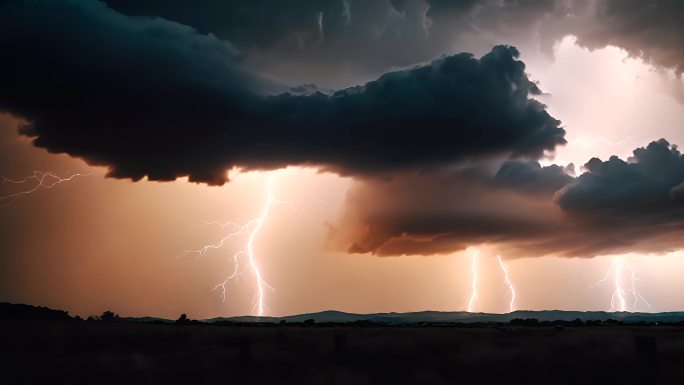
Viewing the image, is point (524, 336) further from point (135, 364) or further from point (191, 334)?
point (135, 364)

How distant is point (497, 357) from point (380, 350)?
340 inches

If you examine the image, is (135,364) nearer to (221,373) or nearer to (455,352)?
(221,373)

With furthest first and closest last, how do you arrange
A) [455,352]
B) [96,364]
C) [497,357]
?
[455,352] < [497,357] < [96,364]

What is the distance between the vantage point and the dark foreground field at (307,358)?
33.4 m

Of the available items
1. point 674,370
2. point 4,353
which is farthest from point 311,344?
point 674,370

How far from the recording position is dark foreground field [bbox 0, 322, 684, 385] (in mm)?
33438

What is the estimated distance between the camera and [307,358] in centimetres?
4122

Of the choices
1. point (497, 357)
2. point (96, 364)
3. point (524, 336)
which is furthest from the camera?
point (524, 336)

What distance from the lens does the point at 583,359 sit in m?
44.8

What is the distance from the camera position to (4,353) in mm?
34219

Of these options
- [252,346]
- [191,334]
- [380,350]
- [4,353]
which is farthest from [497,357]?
[4,353]

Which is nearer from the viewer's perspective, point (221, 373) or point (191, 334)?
point (221, 373)

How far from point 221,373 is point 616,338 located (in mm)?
36488

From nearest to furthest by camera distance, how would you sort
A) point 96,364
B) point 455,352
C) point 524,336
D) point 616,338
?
point 96,364
point 455,352
point 616,338
point 524,336
